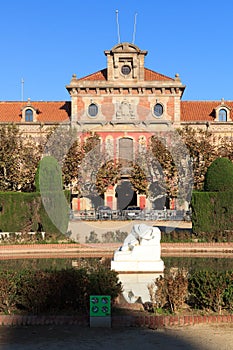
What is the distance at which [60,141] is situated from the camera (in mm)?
37969

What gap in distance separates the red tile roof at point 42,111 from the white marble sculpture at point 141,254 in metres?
36.5

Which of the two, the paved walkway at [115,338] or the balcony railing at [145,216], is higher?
the balcony railing at [145,216]

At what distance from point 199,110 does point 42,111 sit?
16.3m

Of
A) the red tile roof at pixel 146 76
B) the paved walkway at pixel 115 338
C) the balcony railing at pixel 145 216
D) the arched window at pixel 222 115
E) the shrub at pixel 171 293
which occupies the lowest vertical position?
the paved walkway at pixel 115 338

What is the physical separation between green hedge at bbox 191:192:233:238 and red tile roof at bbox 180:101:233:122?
25.5 metres

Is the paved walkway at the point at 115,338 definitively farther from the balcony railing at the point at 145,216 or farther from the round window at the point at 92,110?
the round window at the point at 92,110

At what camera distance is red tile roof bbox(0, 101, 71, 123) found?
1957 inches

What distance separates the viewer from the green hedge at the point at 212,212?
78.2ft

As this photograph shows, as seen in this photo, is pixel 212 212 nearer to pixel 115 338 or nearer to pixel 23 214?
pixel 23 214

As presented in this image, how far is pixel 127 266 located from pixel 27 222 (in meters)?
12.7

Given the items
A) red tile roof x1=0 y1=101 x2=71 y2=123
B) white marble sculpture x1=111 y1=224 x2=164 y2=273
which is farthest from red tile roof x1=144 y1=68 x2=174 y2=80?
white marble sculpture x1=111 y1=224 x2=164 y2=273

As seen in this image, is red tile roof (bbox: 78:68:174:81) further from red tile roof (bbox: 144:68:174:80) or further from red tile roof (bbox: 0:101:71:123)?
red tile roof (bbox: 0:101:71:123)

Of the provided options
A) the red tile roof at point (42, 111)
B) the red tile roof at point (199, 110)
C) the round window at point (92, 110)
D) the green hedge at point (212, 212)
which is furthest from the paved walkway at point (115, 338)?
the red tile roof at point (199, 110)

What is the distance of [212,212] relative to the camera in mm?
24016
